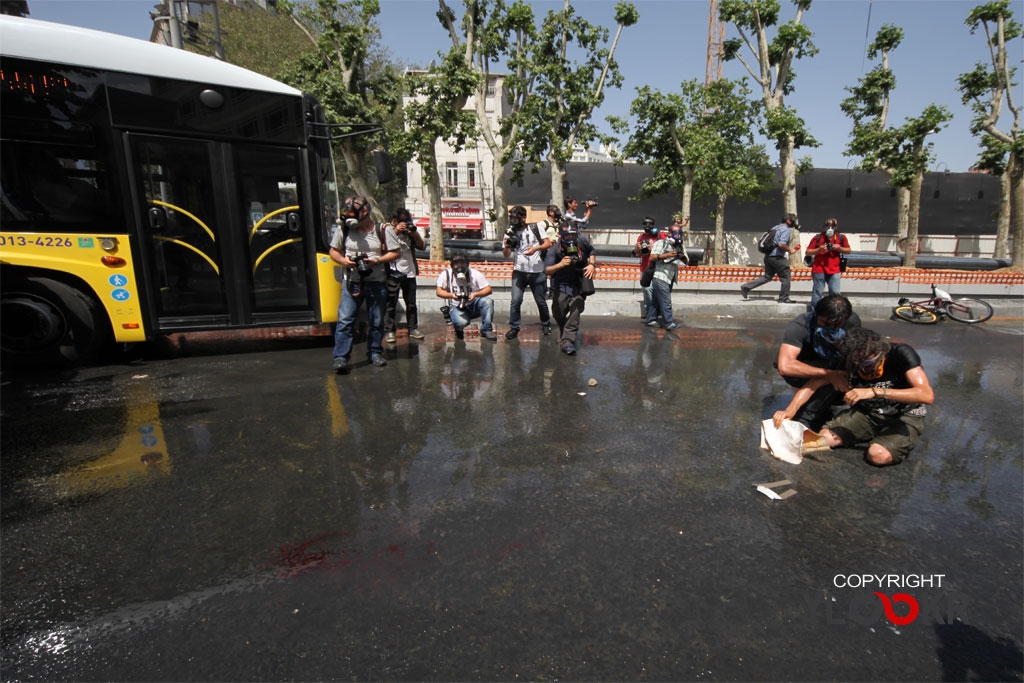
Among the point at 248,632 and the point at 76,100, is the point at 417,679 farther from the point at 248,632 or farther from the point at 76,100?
the point at 76,100

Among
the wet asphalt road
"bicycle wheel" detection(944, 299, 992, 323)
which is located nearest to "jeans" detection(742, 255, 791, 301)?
"bicycle wheel" detection(944, 299, 992, 323)

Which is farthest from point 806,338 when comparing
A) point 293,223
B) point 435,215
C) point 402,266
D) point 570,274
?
point 435,215

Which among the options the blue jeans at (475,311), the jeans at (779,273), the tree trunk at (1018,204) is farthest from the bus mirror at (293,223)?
the tree trunk at (1018,204)

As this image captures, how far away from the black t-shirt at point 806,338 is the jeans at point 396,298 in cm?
481

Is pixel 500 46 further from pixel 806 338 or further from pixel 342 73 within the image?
pixel 806 338

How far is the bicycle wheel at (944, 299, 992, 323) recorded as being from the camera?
9.94 m

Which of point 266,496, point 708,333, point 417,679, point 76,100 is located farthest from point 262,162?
point 708,333

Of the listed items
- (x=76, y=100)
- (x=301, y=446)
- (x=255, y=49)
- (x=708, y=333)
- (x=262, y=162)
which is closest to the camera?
(x=301, y=446)

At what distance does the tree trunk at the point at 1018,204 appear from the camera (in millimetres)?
16234

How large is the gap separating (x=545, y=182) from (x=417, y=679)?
31126 mm

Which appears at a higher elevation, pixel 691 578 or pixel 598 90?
pixel 598 90

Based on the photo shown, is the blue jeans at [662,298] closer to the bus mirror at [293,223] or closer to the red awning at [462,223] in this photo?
the bus mirror at [293,223]

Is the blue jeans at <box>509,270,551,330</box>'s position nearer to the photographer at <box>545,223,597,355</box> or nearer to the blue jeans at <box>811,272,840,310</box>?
the photographer at <box>545,223,597,355</box>

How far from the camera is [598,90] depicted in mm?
22094
